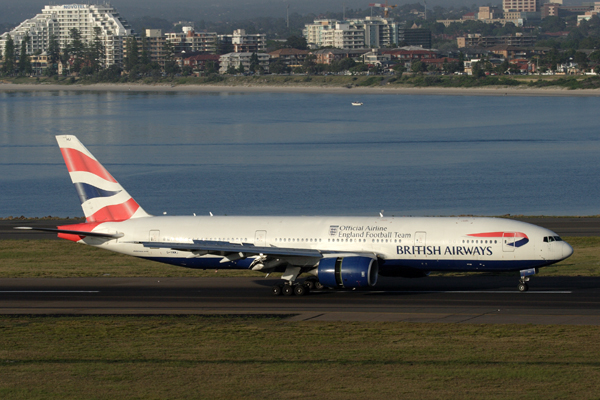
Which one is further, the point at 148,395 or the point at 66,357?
the point at 66,357

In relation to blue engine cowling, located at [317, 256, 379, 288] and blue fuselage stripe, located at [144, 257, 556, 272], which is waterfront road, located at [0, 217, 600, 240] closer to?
blue fuselage stripe, located at [144, 257, 556, 272]

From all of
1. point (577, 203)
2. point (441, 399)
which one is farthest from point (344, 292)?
point (577, 203)

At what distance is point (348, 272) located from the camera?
42.0m

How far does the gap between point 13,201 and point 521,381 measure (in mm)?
95708

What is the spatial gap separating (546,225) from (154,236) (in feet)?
134

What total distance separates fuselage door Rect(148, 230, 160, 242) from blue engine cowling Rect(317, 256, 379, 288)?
414 inches

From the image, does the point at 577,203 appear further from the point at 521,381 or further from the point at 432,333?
the point at 521,381

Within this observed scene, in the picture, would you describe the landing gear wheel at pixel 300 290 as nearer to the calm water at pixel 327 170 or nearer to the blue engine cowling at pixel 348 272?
the blue engine cowling at pixel 348 272

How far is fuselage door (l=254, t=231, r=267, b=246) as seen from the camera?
45719mm

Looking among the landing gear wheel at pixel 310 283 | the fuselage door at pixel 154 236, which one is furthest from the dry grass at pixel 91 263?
the landing gear wheel at pixel 310 283

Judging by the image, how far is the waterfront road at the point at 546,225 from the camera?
2729 inches

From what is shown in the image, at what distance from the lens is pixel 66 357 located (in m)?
31.2

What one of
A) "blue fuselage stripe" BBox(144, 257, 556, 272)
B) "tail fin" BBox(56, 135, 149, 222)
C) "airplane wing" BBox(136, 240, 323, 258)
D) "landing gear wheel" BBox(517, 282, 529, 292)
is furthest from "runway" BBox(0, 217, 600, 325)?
"tail fin" BBox(56, 135, 149, 222)

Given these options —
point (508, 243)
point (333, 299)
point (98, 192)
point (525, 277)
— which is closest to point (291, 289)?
point (333, 299)
